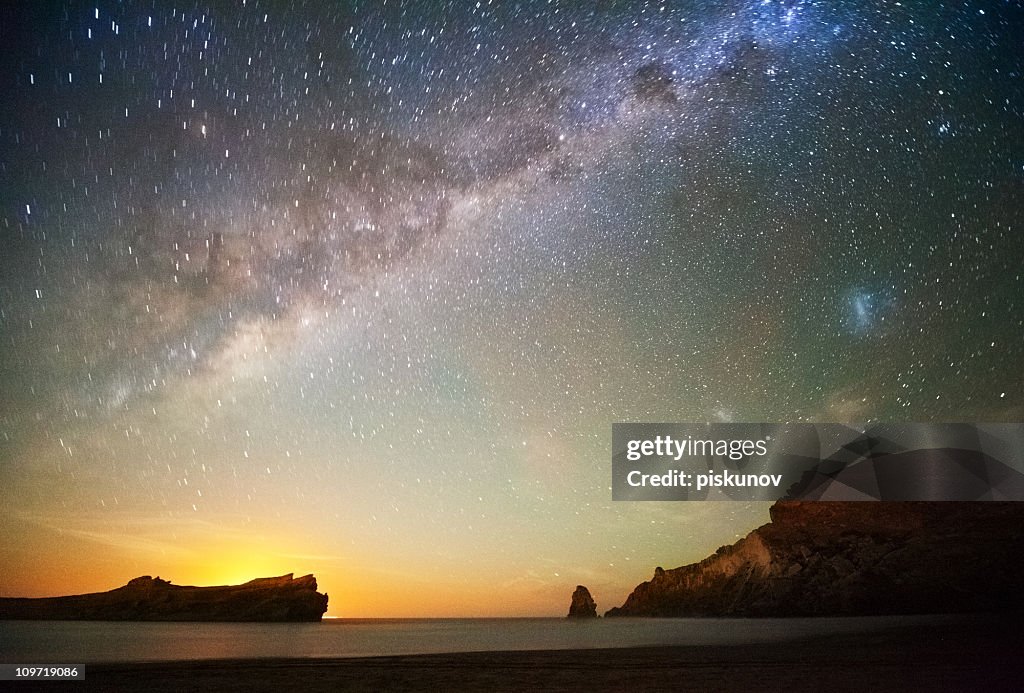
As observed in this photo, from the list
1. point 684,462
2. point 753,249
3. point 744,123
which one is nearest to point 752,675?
point 684,462

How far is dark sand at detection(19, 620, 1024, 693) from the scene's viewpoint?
256 inches

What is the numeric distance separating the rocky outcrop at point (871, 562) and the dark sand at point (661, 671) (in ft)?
4.68

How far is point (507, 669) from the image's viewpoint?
7.38 meters

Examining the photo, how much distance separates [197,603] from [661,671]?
20.9ft

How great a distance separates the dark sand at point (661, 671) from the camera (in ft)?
21.4

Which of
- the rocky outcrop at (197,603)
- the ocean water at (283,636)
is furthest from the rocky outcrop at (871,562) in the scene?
the rocky outcrop at (197,603)

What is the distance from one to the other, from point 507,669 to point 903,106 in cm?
617

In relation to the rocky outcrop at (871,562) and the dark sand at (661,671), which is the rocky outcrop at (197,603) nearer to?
the dark sand at (661,671)

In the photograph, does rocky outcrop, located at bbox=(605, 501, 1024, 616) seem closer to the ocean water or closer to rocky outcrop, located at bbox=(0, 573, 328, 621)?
the ocean water

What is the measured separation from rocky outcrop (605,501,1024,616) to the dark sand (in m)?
1.43

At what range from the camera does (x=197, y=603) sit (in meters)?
10.5

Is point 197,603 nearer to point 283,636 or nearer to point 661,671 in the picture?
point 283,636

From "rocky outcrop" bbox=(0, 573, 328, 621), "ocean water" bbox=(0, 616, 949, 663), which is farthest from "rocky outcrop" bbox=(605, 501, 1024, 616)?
"rocky outcrop" bbox=(0, 573, 328, 621)

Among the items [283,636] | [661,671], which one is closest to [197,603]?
[283,636]
